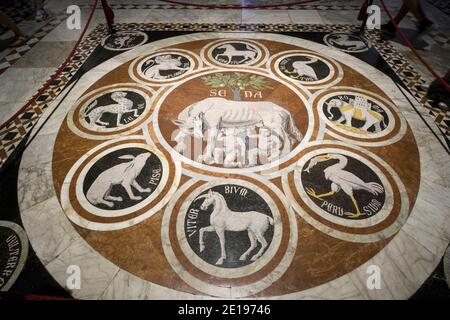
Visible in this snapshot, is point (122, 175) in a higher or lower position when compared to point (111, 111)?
lower

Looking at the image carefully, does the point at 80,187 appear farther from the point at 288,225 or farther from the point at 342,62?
the point at 342,62

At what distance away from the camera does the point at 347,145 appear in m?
2.71

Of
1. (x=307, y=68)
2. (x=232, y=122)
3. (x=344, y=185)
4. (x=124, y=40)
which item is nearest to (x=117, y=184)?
(x=232, y=122)

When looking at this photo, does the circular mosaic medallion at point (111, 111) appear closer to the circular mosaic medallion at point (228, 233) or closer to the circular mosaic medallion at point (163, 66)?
the circular mosaic medallion at point (163, 66)

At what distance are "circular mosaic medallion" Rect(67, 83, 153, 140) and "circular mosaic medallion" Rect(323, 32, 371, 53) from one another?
297 cm

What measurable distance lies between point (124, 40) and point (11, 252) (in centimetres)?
356

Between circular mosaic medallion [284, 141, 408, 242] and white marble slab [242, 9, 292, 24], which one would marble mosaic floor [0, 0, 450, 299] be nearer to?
circular mosaic medallion [284, 141, 408, 242]

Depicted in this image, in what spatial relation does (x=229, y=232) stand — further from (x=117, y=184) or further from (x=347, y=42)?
(x=347, y=42)

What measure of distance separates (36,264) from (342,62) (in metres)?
4.17

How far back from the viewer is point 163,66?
3.75 meters

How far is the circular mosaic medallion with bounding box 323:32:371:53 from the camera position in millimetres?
4105

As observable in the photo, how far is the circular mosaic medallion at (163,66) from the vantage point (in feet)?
11.7

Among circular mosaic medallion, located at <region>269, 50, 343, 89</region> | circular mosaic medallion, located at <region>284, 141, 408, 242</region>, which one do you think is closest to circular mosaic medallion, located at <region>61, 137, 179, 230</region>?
circular mosaic medallion, located at <region>284, 141, 408, 242</region>

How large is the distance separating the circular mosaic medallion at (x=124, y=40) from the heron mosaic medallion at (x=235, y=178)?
0.69 meters
